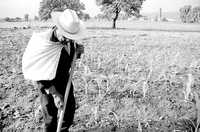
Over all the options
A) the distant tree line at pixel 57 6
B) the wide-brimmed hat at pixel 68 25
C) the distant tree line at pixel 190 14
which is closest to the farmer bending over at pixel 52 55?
the wide-brimmed hat at pixel 68 25

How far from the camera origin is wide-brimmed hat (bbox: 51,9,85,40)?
2400 millimetres

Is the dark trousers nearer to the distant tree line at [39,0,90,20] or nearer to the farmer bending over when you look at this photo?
the farmer bending over

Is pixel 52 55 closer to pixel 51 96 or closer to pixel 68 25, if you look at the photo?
pixel 68 25

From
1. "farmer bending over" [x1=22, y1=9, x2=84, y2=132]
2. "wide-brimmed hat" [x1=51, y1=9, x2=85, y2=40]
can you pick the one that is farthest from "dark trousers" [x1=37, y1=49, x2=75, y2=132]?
"wide-brimmed hat" [x1=51, y1=9, x2=85, y2=40]

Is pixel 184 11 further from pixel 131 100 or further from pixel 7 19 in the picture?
pixel 131 100

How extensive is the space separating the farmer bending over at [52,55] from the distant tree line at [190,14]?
205 feet

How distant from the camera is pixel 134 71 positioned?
5297mm

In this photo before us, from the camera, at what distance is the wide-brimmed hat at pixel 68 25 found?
2.40 metres

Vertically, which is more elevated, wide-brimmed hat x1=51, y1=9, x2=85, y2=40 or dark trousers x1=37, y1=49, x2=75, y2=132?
wide-brimmed hat x1=51, y1=9, x2=85, y2=40

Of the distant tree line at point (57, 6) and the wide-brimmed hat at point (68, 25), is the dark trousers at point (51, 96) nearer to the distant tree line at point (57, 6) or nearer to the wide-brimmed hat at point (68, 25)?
the wide-brimmed hat at point (68, 25)

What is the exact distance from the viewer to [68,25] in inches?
94.9

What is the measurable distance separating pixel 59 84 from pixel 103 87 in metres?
1.60

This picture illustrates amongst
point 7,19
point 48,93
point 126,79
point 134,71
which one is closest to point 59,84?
point 48,93

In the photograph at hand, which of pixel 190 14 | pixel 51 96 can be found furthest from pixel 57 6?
pixel 190 14
